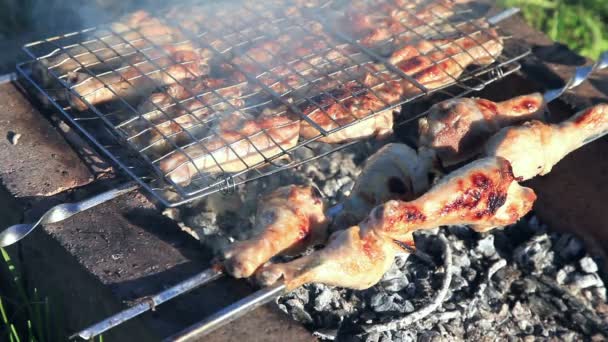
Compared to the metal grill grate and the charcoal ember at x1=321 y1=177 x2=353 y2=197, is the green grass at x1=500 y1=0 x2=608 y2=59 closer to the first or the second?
the metal grill grate

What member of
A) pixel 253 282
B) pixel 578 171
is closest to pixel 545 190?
pixel 578 171

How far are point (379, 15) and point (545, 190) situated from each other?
151 cm

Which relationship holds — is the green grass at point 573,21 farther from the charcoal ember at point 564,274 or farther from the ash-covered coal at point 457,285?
the charcoal ember at point 564,274

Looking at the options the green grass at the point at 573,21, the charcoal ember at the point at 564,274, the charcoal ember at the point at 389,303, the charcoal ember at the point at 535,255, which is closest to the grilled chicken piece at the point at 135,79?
the charcoal ember at the point at 389,303

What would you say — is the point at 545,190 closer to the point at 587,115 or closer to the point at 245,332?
the point at 587,115

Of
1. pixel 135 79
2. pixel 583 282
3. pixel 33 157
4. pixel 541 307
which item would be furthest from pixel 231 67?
pixel 583 282

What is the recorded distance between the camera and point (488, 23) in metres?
4.64

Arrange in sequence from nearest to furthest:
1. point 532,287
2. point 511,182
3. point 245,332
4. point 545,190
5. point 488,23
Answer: point 245,332 < point 511,182 < point 532,287 < point 545,190 < point 488,23

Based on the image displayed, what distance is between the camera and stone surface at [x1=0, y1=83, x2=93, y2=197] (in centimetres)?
344

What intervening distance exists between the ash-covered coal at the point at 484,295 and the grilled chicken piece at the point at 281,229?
43 cm

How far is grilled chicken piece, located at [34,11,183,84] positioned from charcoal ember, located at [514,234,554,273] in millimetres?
2393

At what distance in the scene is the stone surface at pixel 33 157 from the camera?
3.44 meters

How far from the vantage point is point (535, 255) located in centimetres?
413

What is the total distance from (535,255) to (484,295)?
530 mm
